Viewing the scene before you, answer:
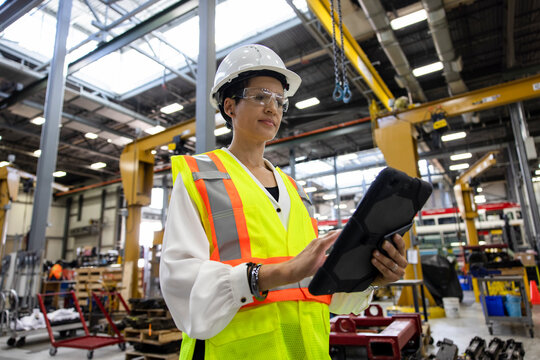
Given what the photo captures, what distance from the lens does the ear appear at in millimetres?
1291

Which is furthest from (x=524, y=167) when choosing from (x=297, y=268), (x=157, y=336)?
(x=297, y=268)

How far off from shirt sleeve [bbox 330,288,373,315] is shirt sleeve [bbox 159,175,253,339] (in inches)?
18.8

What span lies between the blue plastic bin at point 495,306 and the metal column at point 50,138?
8.21 meters

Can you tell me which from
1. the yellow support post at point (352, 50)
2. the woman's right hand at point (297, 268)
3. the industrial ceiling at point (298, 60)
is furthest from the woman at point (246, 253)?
the industrial ceiling at point (298, 60)

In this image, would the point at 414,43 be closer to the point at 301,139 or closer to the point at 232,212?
the point at 301,139

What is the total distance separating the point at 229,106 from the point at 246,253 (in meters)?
0.60

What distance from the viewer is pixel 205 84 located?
13.8 ft

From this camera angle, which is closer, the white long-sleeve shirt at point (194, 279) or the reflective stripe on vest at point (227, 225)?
the white long-sleeve shirt at point (194, 279)

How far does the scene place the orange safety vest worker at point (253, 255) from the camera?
905 millimetres

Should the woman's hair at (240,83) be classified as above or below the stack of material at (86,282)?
above

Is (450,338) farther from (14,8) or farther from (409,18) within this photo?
(14,8)

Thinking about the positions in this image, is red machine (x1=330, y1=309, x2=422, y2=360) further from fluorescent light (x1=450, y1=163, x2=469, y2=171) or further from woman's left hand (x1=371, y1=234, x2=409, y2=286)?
fluorescent light (x1=450, y1=163, x2=469, y2=171)

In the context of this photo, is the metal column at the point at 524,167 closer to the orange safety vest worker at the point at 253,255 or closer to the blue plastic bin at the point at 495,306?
the blue plastic bin at the point at 495,306

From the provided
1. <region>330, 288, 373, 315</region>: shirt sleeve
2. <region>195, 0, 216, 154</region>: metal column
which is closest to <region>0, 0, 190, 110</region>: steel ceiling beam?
<region>195, 0, 216, 154</region>: metal column
